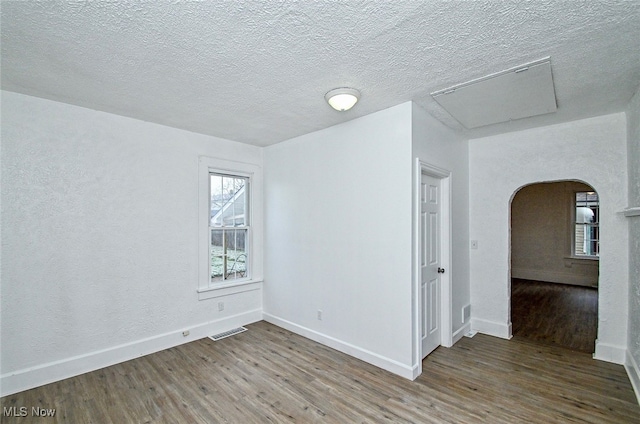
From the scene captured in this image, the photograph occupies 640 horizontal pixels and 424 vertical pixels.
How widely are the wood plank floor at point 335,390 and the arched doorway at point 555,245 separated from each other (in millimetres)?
2771

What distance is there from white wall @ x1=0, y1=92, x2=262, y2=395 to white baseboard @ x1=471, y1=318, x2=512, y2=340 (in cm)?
350

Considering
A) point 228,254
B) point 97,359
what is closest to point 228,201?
point 228,254

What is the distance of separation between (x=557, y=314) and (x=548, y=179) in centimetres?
245

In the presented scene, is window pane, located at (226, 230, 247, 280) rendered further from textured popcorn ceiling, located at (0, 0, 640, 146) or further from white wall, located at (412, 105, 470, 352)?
white wall, located at (412, 105, 470, 352)

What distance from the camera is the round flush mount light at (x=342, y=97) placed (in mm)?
2488

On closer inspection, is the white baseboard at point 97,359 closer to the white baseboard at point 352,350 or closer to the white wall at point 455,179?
the white baseboard at point 352,350

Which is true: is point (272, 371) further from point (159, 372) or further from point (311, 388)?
point (159, 372)

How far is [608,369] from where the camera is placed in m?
2.89

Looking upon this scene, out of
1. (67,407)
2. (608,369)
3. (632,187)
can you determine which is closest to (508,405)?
(608,369)

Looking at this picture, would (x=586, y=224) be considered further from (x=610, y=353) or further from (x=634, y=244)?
(x=634, y=244)

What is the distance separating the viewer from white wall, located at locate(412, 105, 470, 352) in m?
3.00

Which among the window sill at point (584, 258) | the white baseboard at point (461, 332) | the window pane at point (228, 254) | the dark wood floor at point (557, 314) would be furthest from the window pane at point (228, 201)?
the window sill at point (584, 258)

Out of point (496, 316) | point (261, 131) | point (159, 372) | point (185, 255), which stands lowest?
point (159, 372)

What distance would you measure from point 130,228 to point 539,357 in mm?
4626
